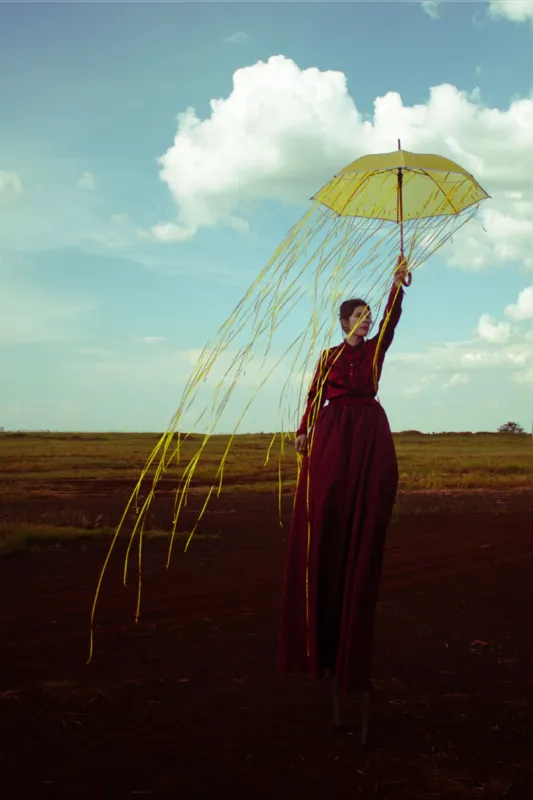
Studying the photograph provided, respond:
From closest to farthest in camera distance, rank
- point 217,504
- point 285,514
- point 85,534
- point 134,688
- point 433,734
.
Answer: point 433,734, point 134,688, point 85,534, point 285,514, point 217,504

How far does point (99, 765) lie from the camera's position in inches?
155

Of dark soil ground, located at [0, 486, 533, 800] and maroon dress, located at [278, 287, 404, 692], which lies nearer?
dark soil ground, located at [0, 486, 533, 800]

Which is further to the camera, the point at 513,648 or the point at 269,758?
the point at 513,648

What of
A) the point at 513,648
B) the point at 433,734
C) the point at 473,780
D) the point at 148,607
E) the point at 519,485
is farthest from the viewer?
the point at 519,485

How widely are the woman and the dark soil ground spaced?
508mm

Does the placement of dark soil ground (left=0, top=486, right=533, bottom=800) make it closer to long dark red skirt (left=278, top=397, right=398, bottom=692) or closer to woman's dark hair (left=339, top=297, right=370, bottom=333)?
long dark red skirt (left=278, top=397, right=398, bottom=692)

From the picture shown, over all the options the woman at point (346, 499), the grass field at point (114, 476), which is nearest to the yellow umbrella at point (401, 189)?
the woman at point (346, 499)

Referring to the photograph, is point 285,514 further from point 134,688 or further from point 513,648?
point 134,688

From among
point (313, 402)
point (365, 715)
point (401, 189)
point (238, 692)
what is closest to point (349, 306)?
point (313, 402)

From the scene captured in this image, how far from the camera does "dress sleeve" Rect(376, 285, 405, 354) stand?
4.04 metres

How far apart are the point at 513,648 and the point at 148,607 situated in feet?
10.6

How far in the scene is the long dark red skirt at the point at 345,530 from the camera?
4.07m

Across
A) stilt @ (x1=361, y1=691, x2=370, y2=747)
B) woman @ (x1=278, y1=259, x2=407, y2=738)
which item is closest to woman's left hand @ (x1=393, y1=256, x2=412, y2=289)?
woman @ (x1=278, y1=259, x2=407, y2=738)

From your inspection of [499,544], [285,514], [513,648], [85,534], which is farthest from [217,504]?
[513,648]
